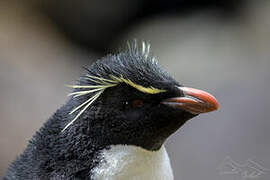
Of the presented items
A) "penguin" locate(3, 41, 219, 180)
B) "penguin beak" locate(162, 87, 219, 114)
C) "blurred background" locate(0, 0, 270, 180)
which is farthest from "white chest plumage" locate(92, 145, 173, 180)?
"blurred background" locate(0, 0, 270, 180)

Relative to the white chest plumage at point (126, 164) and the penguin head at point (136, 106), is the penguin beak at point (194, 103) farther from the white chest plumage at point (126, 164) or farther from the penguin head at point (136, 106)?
the white chest plumage at point (126, 164)

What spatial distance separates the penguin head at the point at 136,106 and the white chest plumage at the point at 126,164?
19 millimetres

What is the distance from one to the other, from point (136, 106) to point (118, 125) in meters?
0.07

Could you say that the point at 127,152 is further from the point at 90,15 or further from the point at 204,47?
the point at 90,15

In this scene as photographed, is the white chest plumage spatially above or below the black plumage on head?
below

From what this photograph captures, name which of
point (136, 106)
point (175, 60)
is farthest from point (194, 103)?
point (175, 60)

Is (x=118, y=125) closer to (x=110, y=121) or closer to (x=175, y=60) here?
(x=110, y=121)

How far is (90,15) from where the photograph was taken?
167 inches

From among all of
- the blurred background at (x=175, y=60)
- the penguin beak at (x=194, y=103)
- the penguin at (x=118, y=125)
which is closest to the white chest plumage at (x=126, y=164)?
the penguin at (x=118, y=125)

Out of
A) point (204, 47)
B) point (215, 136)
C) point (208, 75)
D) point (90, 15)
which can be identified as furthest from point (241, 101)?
point (90, 15)

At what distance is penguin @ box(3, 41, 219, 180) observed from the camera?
105 centimetres

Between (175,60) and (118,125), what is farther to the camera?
(175,60)

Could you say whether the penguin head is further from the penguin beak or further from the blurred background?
the blurred background

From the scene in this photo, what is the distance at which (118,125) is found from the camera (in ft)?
3.46
